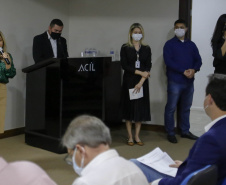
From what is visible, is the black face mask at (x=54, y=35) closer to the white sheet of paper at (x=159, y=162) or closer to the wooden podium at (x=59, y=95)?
the wooden podium at (x=59, y=95)

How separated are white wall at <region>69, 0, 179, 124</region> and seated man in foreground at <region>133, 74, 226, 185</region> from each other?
3.58 metres

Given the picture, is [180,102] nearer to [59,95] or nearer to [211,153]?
[59,95]

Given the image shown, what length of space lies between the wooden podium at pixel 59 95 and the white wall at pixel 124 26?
1059 millimetres

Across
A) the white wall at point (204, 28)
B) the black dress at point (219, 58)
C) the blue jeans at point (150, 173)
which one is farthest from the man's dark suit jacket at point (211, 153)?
the white wall at point (204, 28)

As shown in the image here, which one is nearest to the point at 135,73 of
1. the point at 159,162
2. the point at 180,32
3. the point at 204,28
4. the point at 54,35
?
the point at 180,32

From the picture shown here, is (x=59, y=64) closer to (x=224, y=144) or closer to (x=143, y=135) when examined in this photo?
(x=143, y=135)

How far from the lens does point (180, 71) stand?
185 inches

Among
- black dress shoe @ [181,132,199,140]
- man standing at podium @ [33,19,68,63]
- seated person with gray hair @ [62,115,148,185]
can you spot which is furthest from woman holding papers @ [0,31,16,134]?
seated person with gray hair @ [62,115,148,185]

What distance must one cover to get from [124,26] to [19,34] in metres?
1.65

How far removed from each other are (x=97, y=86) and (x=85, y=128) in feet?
10.5

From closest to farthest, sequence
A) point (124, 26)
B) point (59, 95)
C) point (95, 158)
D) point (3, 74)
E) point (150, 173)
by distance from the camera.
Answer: point (95, 158) < point (150, 173) < point (3, 74) < point (59, 95) < point (124, 26)

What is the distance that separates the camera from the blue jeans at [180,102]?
15.8ft

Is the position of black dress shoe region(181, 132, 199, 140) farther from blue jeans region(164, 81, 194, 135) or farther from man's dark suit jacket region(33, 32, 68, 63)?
man's dark suit jacket region(33, 32, 68, 63)

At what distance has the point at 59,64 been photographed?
13.3ft
